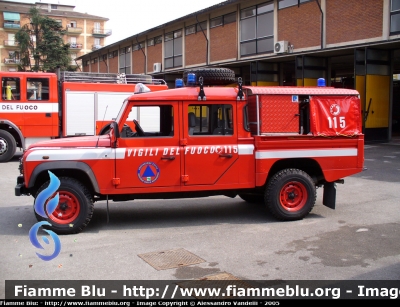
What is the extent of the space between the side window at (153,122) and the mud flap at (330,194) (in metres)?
2.87

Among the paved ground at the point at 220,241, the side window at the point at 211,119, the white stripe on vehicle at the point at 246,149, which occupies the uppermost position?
the side window at the point at 211,119

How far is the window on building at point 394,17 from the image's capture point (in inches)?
693

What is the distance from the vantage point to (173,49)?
32656mm

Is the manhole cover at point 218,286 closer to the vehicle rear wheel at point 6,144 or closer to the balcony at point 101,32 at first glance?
the vehicle rear wheel at point 6,144

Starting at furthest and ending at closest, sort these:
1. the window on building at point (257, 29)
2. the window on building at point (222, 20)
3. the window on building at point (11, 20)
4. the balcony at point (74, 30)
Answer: the balcony at point (74, 30) < the window on building at point (11, 20) < the window on building at point (222, 20) < the window on building at point (257, 29)

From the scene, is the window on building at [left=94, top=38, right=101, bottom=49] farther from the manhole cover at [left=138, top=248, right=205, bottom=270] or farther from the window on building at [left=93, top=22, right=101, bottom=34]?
the manhole cover at [left=138, top=248, right=205, bottom=270]

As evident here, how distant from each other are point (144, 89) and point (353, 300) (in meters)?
4.63

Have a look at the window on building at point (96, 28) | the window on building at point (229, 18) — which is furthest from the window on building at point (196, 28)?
the window on building at point (96, 28)

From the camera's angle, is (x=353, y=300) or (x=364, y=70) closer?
(x=353, y=300)

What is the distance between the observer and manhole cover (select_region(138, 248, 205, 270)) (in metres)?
5.41

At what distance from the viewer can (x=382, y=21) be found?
18078 millimetres

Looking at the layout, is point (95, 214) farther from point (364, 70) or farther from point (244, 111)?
point (364, 70)

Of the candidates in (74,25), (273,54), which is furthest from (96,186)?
(74,25)

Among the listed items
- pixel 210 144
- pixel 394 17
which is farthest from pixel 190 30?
pixel 210 144
